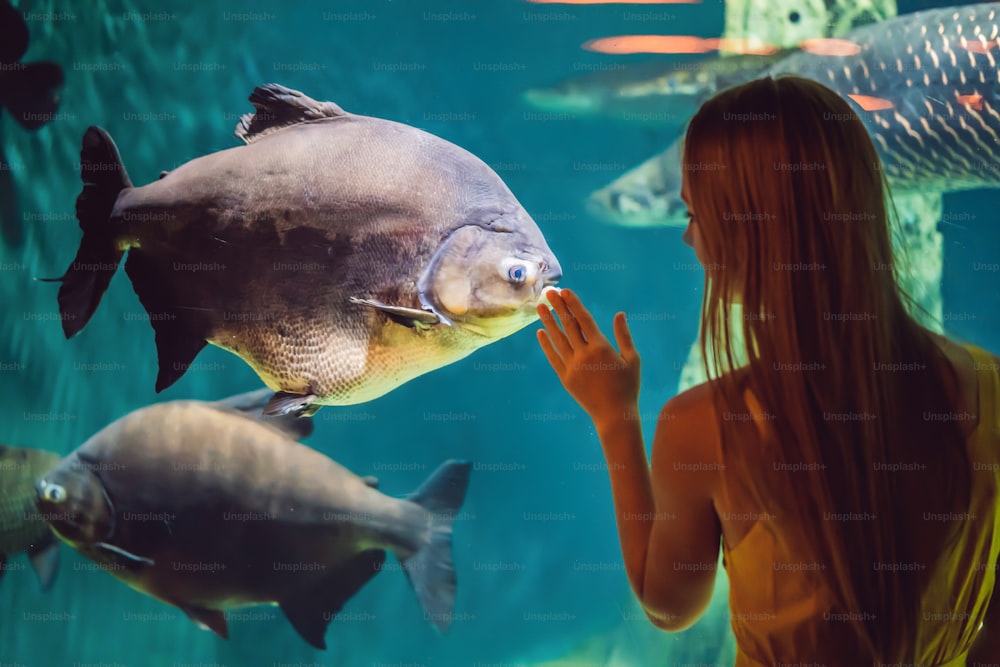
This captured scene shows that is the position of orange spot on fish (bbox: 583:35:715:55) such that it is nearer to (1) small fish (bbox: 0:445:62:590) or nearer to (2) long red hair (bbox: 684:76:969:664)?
(2) long red hair (bbox: 684:76:969:664)

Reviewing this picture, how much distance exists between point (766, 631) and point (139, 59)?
3.87m

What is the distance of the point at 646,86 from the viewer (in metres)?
3.99

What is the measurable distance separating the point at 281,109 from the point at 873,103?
3248mm

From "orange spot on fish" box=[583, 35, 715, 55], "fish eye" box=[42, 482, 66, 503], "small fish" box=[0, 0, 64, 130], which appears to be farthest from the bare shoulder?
"small fish" box=[0, 0, 64, 130]

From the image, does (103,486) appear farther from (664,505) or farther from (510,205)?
(664,505)

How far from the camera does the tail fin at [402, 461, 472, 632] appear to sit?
288 centimetres

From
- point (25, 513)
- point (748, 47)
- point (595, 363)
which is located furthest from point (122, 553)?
point (748, 47)

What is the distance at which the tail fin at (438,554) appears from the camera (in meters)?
2.88

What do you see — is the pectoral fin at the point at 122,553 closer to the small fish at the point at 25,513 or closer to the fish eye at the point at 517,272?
the small fish at the point at 25,513

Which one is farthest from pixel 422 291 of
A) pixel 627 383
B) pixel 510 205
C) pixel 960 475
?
pixel 960 475

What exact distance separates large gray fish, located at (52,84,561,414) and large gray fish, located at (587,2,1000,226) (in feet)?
7.95

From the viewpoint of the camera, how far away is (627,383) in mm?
1343

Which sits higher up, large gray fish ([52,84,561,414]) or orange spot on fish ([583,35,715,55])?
orange spot on fish ([583,35,715,55])

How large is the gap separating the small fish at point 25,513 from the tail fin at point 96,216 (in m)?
2.04
